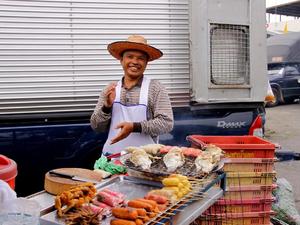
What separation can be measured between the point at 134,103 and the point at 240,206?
1.19 metres

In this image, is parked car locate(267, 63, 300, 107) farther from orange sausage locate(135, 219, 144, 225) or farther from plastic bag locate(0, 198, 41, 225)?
plastic bag locate(0, 198, 41, 225)

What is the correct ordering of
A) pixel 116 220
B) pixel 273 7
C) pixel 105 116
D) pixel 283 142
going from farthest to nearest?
pixel 273 7 → pixel 283 142 → pixel 105 116 → pixel 116 220

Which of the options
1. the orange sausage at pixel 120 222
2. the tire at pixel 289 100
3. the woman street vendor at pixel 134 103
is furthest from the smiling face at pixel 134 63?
the tire at pixel 289 100

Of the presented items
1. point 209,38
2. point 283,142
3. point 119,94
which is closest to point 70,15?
point 119,94

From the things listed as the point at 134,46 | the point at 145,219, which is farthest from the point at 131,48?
the point at 145,219

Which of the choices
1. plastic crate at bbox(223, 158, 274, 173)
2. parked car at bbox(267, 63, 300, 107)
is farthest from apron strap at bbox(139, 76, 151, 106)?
parked car at bbox(267, 63, 300, 107)

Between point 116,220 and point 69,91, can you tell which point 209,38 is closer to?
point 69,91

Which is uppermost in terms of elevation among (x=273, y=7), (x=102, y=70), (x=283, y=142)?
(x=273, y=7)

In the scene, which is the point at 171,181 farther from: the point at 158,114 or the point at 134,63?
the point at 134,63

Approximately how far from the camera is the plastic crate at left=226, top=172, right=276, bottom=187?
305 cm

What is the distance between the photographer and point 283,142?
10.0m

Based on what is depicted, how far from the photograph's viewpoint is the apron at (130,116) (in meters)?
3.17

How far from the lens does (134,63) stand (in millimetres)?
3158

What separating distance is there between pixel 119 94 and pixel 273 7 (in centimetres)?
2655
